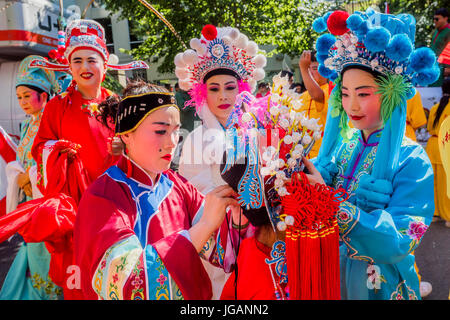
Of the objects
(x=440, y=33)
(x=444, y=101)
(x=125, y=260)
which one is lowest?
(x=125, y=260)

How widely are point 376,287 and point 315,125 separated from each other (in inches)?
34.4

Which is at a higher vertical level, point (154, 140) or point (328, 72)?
point (328, 72)

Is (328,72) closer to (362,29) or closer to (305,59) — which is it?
(362,29)

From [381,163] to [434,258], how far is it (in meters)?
2.85

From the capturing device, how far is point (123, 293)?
58.7 inches

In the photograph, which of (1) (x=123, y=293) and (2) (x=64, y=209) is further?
(2) (x=64, y=209)

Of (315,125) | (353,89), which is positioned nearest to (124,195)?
(315,125)

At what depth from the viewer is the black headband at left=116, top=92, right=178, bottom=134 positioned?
6.00ft

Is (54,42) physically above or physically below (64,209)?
above

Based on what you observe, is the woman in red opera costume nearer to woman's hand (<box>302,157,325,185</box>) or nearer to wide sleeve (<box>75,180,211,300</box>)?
wide sleeve (<box>75,180,211,300</box>)

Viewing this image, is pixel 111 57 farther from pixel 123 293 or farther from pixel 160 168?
pixel 123 293

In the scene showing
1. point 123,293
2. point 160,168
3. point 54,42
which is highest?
point 54,42

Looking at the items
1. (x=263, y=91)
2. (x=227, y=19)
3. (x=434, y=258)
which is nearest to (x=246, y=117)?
(x=434, y=258)

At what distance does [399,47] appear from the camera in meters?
1.82
